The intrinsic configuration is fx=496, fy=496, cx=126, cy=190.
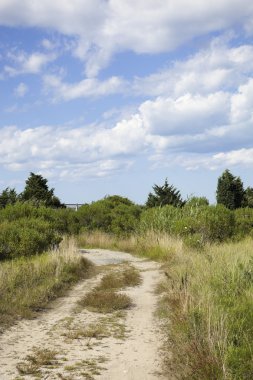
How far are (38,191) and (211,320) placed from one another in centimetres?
2771

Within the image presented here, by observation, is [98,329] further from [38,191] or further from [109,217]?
[38,191]

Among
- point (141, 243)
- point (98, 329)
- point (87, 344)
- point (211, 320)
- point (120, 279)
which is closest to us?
point (211, 320)

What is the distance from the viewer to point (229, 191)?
126ft

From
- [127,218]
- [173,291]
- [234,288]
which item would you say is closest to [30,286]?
[173,291]

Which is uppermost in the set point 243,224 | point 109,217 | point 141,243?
point 109,217

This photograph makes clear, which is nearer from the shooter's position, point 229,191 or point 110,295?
point 110,295

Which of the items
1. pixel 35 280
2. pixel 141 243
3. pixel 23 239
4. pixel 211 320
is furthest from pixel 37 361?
pixel 141 243

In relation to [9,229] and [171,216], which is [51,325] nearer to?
[9,229]

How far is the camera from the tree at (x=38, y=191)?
3278 centimetres

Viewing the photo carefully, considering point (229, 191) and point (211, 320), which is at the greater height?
point (229, 191)

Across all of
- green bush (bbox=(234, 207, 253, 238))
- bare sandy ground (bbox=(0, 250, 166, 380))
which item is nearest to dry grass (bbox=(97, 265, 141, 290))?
bare sandy ground (bbox=(0, 250, 166, 380))

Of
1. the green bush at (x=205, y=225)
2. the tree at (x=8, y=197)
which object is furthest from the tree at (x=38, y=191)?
the green bush at (x=205, y=225)

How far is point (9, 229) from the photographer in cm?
1572

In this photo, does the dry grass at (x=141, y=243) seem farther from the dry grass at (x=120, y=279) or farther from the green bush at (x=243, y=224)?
the green bush at (x=243, y=224)
